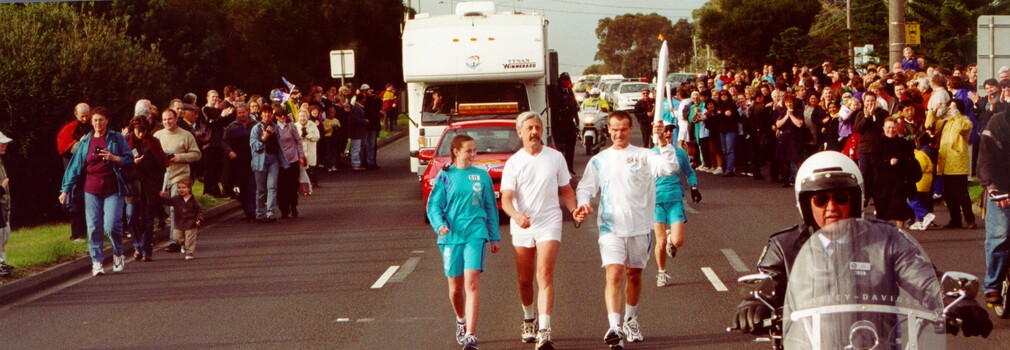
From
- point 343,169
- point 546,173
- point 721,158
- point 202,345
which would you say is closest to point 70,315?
point 202,345

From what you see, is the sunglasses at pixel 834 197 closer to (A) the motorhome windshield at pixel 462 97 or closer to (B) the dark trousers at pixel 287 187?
(B) the dark trousers at pixel 287 187

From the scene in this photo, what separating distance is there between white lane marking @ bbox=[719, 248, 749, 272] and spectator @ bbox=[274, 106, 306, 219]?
7554 millimetres

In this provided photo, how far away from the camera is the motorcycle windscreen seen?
4.64 meters

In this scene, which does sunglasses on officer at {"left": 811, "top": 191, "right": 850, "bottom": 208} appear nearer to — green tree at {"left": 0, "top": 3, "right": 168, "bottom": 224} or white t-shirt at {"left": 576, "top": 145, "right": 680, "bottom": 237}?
white t-shirt at {"left": 576, "top": 145, "right": 680, "bottom": 237}

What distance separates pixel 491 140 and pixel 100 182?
6.94 meters

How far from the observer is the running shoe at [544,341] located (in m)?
9.22

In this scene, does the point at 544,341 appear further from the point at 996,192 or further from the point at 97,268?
the point at 97,268

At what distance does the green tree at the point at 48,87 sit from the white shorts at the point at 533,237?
47.5 feet

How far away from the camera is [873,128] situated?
55.7 feet

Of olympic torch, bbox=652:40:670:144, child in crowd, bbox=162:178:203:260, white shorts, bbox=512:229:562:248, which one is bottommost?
child in crowd, bbox=162:178:203:260

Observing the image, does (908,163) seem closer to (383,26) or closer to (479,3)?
(479,3)

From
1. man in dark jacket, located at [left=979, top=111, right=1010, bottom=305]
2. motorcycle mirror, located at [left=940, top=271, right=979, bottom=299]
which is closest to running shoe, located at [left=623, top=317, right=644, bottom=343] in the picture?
man in dark jacket, located at [left=979, top=111, right=1010, bottom=305]

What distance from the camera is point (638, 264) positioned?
960 cm

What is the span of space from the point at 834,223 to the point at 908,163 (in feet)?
38.0
